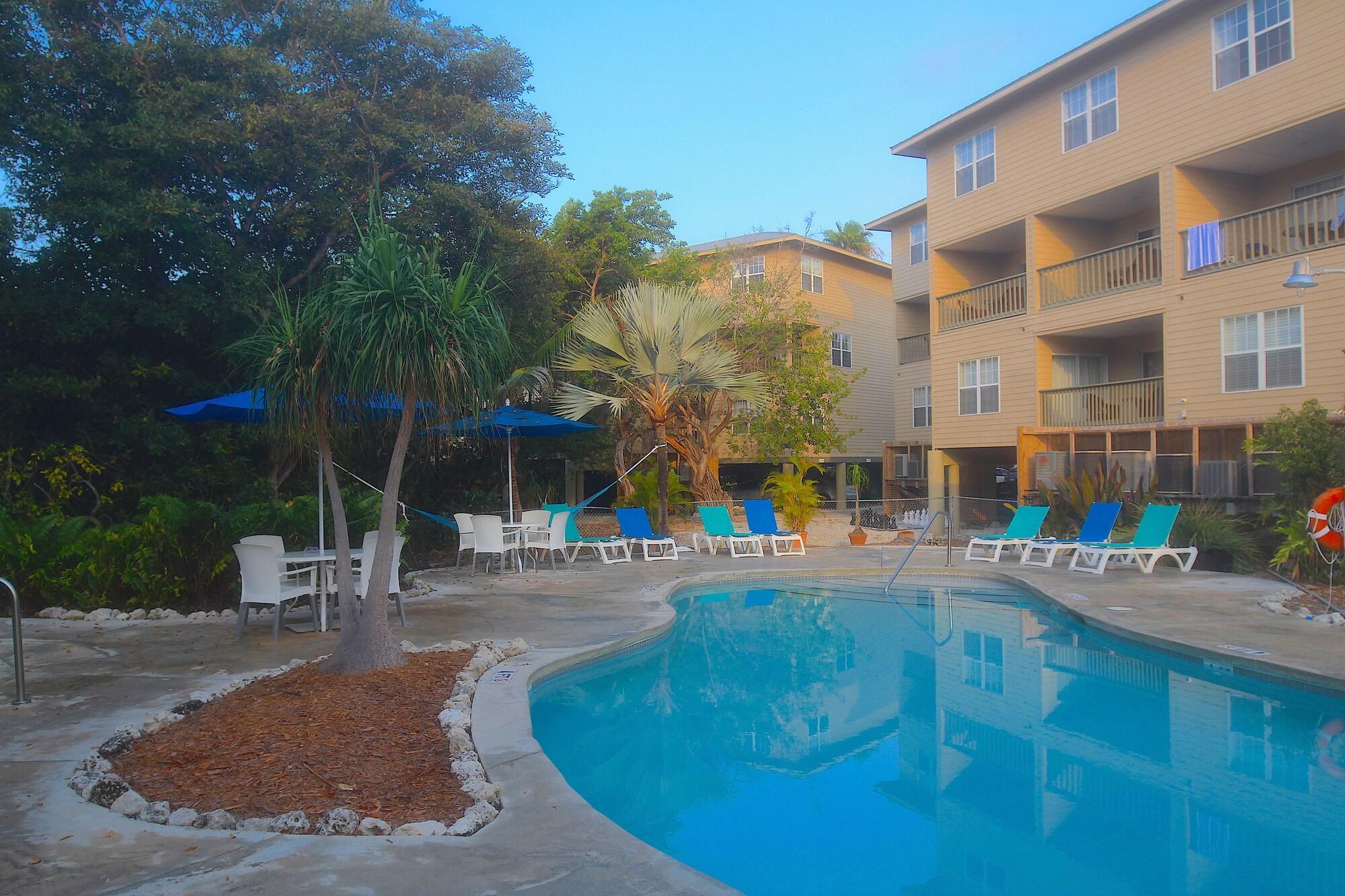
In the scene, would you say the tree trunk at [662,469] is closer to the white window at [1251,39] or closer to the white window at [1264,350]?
the white window at [1264,350]

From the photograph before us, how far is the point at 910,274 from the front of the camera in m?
27.0

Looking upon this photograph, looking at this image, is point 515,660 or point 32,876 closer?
point 32,876

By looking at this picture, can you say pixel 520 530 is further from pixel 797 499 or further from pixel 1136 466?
pixel 1136 466

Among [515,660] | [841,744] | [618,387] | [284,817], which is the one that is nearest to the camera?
[284,817]

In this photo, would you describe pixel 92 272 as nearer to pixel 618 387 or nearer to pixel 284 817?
pixel 618 387

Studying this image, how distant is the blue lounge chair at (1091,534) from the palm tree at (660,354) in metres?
5.11

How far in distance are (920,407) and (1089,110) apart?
32.5 ft

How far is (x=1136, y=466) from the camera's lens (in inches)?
638

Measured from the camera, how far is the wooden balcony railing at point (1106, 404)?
1764 cm

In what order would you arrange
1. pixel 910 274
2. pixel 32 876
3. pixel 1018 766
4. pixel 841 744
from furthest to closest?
pixel 910 274, pixel 841 744, pixel 1018 766, pixel 32 876

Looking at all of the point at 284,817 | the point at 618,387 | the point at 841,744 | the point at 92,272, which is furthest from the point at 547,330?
the point at 284,817

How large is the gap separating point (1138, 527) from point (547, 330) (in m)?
10.6

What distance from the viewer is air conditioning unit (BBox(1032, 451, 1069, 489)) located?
1809cm

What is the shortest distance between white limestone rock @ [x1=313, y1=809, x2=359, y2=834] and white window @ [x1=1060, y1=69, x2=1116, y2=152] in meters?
18.9
